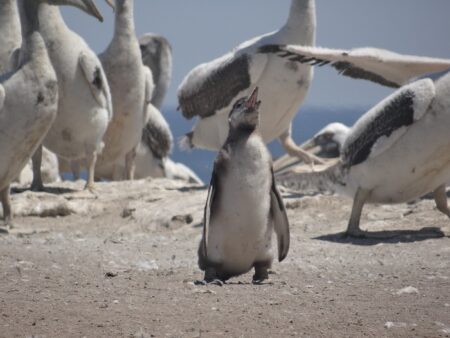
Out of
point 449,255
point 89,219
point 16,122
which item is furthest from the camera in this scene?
point 89,219

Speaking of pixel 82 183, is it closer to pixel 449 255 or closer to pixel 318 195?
pixel 318 195

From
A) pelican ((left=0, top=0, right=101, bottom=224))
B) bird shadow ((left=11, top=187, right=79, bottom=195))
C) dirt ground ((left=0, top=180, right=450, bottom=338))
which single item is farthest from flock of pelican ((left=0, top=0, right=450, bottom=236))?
dirt ground ((left=0, top=180, right=450, bottom=338))

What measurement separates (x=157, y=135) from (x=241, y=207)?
436 inches

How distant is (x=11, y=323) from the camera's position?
568 cm

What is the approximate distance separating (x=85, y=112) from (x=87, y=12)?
2140 millimetres

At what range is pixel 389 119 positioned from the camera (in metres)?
9.38

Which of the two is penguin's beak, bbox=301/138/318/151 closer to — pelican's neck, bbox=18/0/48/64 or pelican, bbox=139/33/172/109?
pelican, bbox=139/33/172/109

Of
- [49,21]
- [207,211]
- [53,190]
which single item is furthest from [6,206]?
[207,211]

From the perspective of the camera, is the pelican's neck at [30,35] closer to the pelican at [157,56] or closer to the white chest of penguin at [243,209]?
the white chest of penguin at [243,209]

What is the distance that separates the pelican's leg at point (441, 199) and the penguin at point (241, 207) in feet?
8.77

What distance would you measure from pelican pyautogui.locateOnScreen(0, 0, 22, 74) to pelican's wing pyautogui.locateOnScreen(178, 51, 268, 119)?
257 cm

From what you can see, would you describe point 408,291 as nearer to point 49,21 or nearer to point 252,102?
point 252,102

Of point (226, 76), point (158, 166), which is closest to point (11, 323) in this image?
point (226, 76)

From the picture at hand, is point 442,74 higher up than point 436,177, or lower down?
higher up
